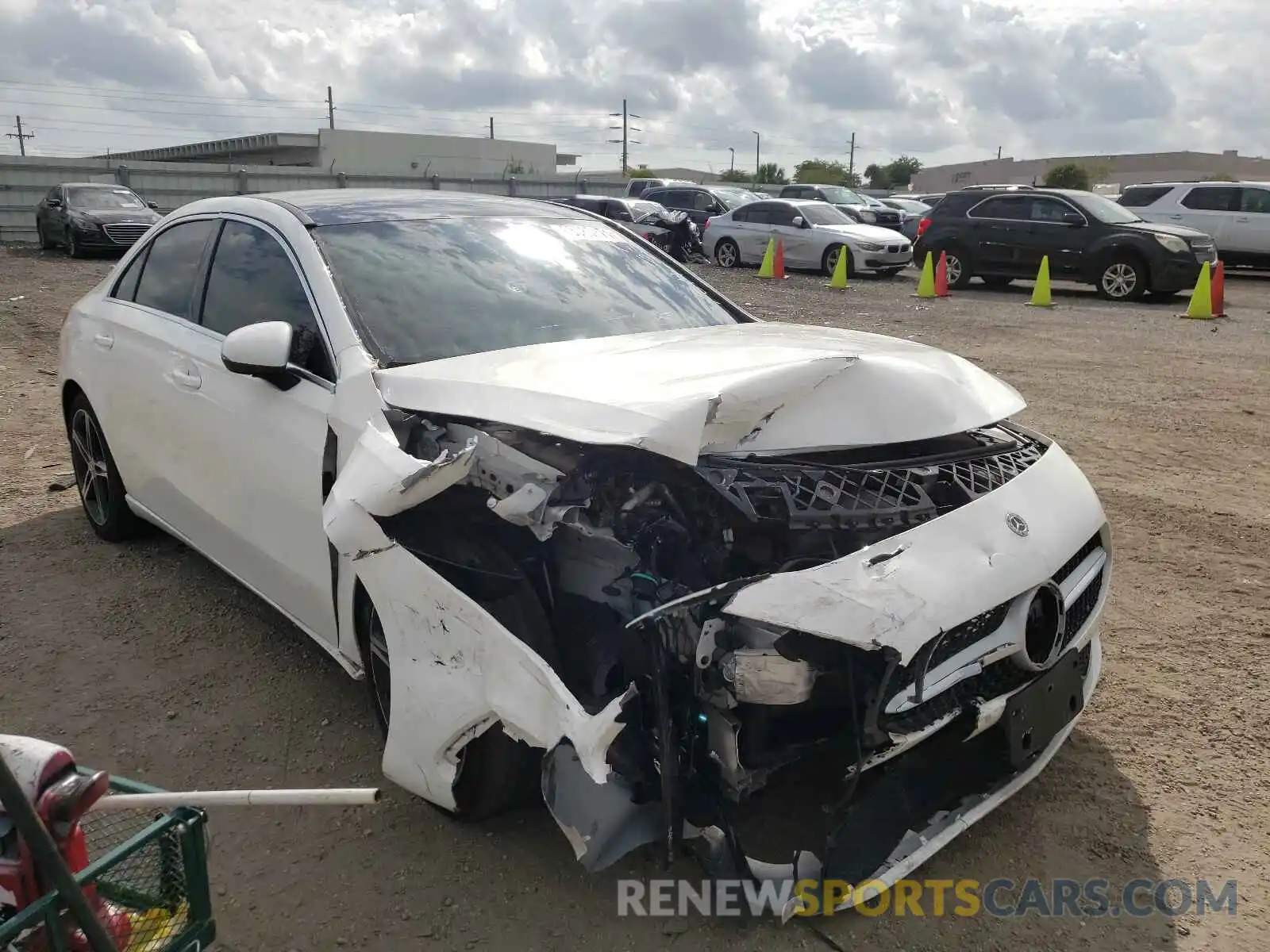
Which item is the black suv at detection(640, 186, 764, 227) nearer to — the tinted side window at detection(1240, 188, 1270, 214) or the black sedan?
the tinted side window at detection(1240, 188, 1270, 214)

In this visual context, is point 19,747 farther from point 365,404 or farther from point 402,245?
point 402,245

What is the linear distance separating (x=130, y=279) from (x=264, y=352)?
→ 6.73 ft

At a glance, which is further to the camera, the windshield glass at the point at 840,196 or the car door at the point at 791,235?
the windshield glass at the point at 840,196

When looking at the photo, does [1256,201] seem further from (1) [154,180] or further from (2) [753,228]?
(1) [154,180]

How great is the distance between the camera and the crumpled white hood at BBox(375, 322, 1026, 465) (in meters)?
2.32

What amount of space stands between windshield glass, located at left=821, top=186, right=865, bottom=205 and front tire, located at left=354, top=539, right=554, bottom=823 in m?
24.1

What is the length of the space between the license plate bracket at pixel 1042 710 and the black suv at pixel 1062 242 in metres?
13.8

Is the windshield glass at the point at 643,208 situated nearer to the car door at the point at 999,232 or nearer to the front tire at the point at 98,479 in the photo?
the car door at the point at 999,232

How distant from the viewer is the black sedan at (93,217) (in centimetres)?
1894

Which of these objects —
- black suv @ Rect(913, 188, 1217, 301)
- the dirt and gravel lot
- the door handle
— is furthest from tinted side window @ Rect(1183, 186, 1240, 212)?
the door handle

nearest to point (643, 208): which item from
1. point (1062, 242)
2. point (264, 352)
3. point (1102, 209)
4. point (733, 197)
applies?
point (733, 197)

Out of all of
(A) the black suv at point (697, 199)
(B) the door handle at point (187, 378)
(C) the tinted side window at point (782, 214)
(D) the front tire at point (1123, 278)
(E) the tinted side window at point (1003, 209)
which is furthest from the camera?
(A) the black suv at point (697, 199)

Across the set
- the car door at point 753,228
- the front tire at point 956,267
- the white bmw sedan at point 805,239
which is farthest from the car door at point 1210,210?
the car door at point 753,228

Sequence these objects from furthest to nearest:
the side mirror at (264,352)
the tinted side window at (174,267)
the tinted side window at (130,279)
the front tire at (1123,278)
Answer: the front tire at (1123,278) < the tinted side window at (130,279) < the tinted side window at (174,267) < the side mirror at (264,352)
